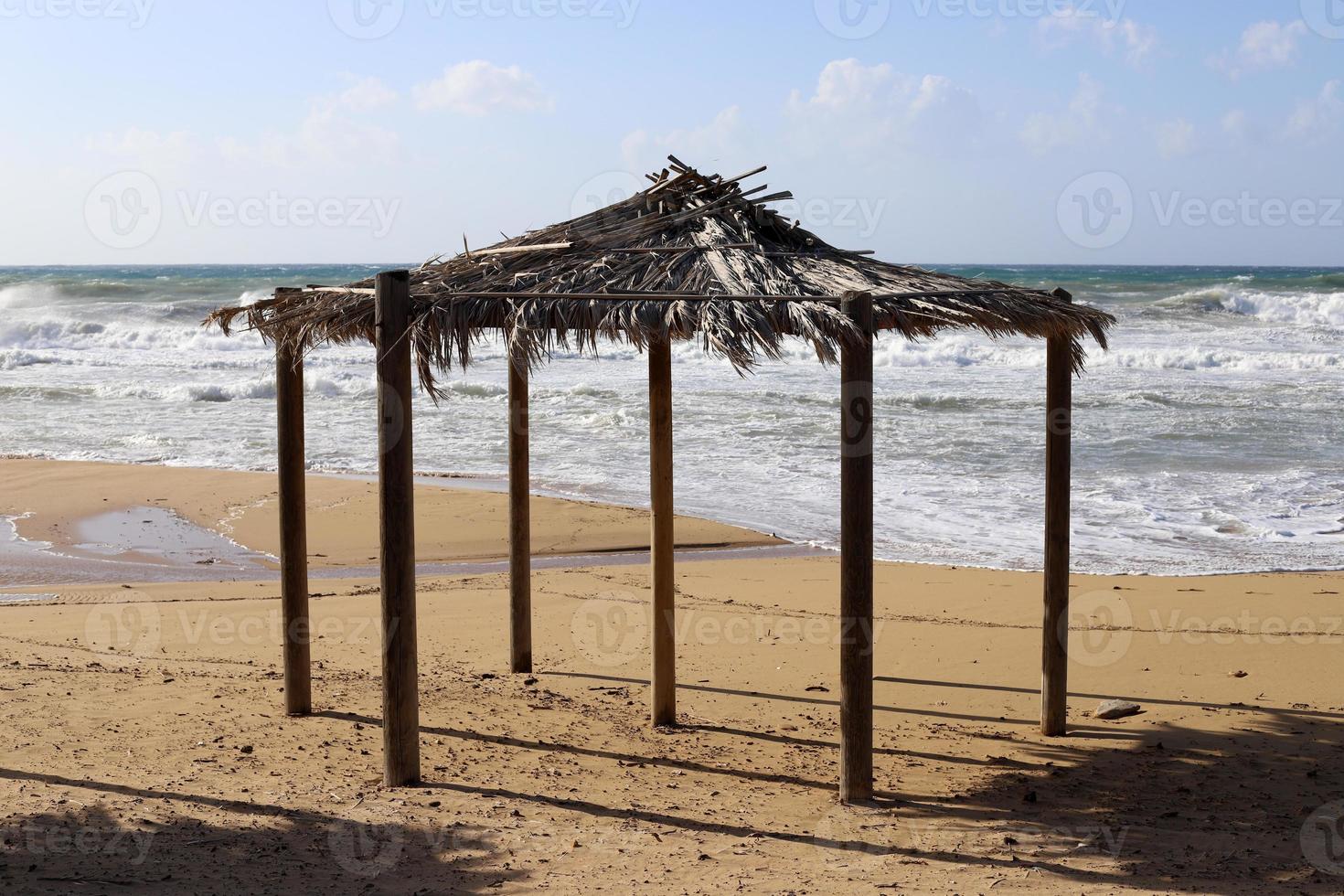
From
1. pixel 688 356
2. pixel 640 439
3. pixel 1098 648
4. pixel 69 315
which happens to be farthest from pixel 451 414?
pixel 69 315

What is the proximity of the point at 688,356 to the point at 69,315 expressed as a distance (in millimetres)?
21623

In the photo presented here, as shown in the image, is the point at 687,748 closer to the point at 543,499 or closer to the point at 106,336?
the point at 543,499

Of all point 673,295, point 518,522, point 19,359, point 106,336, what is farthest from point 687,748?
point 106,336

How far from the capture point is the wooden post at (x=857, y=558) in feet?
14.3

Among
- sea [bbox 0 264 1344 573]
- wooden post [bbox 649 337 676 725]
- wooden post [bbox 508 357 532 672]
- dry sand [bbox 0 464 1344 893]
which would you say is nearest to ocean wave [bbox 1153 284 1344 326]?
sea [bbox 0 264 1344 573]

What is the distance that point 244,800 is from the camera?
4.61 metres

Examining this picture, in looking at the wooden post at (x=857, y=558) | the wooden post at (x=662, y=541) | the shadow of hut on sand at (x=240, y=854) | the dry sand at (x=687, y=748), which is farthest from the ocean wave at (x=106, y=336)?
the wooden post at (x=857, y=558)

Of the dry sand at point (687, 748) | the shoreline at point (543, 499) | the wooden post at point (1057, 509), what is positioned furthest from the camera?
the shoreline at point (543, 499)

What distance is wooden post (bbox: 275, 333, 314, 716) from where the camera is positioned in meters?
5.62

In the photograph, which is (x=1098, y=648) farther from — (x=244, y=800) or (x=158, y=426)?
(x=158, y=426)

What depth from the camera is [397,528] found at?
4617 millimetres

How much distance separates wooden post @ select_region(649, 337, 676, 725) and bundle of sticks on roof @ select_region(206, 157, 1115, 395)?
0.28 m

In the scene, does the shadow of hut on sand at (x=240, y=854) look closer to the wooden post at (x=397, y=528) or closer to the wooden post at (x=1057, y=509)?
the wooden post at (x=397, y=528)

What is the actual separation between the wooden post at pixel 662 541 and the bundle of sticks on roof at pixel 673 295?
0.28m
